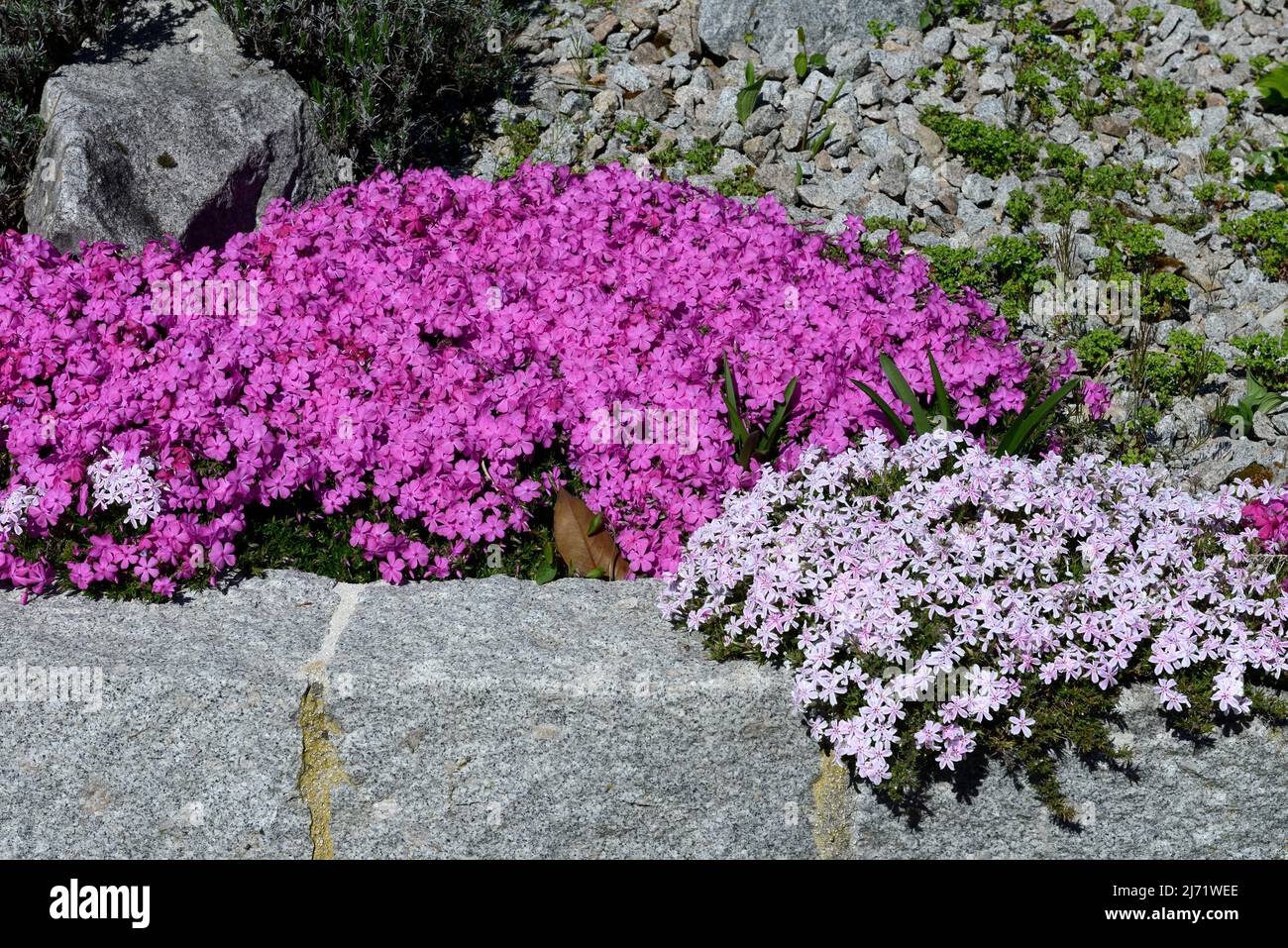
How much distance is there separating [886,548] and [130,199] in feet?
13.5

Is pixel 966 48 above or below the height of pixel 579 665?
above

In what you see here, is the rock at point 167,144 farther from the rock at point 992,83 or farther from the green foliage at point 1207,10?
the green foliage at point 1207,10

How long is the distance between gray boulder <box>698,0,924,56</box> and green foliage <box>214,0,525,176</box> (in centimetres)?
132

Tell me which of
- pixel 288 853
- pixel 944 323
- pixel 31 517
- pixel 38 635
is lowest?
pixel 288 853

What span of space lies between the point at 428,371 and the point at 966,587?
6.59ft

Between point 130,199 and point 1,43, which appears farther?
point 1,43

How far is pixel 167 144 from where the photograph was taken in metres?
5.76

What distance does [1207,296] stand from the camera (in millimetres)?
5941

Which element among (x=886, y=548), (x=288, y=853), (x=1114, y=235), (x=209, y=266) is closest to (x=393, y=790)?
(x=288, y=853)

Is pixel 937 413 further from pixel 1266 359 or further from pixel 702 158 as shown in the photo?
pixel 702 158

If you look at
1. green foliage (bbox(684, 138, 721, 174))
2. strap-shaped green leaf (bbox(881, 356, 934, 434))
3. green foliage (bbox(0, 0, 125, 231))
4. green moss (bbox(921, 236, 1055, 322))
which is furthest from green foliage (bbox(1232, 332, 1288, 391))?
green foliage (bbox(0, 0, 125, 231))

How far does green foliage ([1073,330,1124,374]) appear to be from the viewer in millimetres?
5355

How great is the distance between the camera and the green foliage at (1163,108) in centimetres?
694

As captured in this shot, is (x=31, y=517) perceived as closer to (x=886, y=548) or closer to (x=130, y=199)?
(x=130, y=199)
